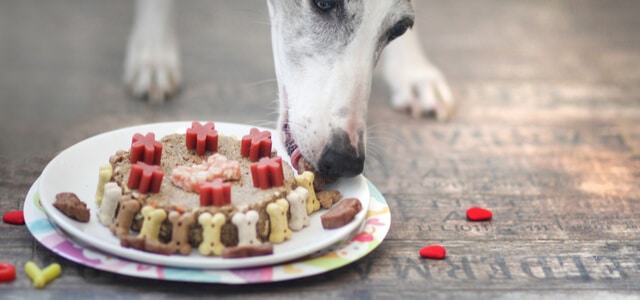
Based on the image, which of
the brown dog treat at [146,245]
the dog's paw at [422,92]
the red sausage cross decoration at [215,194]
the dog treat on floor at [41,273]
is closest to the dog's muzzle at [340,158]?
the red sausage cross decoration at [215,194]

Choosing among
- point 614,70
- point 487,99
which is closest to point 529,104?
point 487,99

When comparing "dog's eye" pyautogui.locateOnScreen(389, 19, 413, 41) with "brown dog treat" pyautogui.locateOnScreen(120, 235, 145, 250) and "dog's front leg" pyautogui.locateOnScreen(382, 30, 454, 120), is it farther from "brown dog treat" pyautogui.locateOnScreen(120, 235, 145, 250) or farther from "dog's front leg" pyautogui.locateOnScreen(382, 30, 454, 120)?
"brown dog treat" pyautogui.locateOnScreen(120, 235, 145, 250)

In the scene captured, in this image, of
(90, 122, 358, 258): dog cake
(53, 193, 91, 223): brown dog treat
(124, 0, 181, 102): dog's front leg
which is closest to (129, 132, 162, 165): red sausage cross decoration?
(90, 122, 358, 258): dog cake

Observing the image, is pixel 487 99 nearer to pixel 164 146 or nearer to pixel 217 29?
pixel 217 29

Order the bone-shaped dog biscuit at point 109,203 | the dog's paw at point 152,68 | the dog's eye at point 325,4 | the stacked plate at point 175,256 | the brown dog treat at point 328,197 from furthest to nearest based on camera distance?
1. the dog's paw at point 152,68
2. the dog's eye at point 325,4
3. the brown dog treat at point 328,197
4. the bone-shaped dog biscuit at point 109,203
5. the stacked plate at point 175,256

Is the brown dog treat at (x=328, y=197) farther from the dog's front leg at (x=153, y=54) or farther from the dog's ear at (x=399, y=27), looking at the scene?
the dog's front leg at (x=153, y=54)
